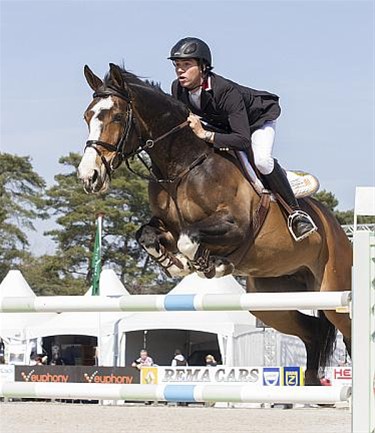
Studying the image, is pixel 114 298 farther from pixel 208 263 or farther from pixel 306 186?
pixel 306 186

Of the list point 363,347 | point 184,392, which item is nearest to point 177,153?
point 184,392

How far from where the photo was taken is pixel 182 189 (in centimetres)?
560

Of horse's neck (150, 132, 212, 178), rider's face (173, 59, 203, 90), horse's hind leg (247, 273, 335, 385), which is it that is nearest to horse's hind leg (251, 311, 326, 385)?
horse's hind leg (247, 273, 335, 385)

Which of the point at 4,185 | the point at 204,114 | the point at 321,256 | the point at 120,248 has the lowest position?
the point at 321,256

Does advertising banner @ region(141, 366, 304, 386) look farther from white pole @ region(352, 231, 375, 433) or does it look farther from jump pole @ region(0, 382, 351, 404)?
white pole @ region(352, 231, 375, 433)

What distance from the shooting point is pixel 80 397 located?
4.14 m

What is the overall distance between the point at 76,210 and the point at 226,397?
108ft

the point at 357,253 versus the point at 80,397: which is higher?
the point at 357,253

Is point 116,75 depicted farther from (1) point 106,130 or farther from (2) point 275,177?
(2) point 275,177

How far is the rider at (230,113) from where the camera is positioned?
5637mm

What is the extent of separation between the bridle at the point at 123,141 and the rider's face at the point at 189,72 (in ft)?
0.82

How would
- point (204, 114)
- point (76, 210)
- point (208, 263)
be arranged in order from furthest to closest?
1. point (76, 210)
2. point (204, 114)
3. point (208, 263)

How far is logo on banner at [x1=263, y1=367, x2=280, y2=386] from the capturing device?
1411cm

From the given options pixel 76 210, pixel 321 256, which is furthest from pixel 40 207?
pixel 321 256
